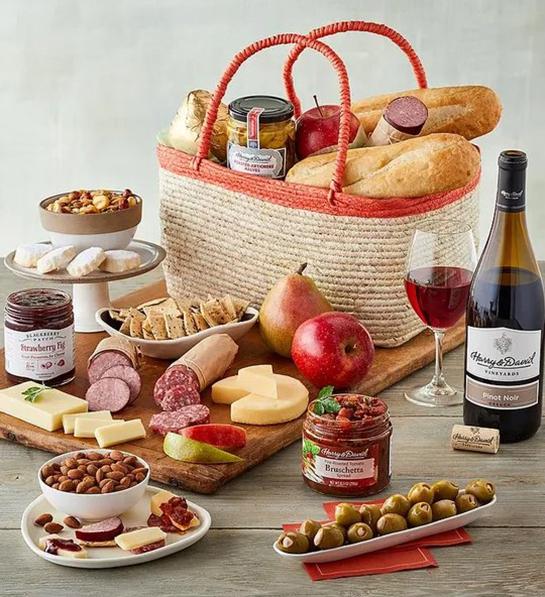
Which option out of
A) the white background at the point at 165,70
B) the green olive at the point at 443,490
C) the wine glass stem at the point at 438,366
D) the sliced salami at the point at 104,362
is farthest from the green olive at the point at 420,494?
the white background at the point at 165,70

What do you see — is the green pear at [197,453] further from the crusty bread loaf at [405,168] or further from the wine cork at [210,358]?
the crusty bread loaf at [405,168]

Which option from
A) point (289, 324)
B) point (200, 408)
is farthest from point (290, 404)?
point (289, 324)

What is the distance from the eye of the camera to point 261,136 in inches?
77.7

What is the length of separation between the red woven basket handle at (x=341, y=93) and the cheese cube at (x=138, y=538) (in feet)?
2.51

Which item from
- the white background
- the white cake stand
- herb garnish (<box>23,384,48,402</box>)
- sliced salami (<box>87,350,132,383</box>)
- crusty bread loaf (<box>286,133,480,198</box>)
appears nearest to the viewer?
herb garnish (<box>23,384,48,402</box>)

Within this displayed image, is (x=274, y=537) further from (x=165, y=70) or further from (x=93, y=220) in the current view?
(x=165, y=70)

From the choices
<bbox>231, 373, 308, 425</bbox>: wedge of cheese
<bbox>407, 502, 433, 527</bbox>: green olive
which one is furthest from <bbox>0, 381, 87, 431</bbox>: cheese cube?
<bbox>407, 502, 433, 527</bbox>: green olive

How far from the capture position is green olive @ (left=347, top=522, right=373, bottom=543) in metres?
1.28

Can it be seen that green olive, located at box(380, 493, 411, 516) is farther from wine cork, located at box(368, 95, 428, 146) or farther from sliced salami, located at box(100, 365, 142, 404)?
wine cork, located at box(368, 95, 428, 146)

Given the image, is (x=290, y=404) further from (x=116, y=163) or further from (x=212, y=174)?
(x=116, y=163)

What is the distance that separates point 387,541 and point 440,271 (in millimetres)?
512

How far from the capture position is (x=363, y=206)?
6.22 ft

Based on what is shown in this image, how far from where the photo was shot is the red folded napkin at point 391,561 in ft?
4.14

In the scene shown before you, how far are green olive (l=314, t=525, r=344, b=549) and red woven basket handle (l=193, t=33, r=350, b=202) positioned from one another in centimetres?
75
